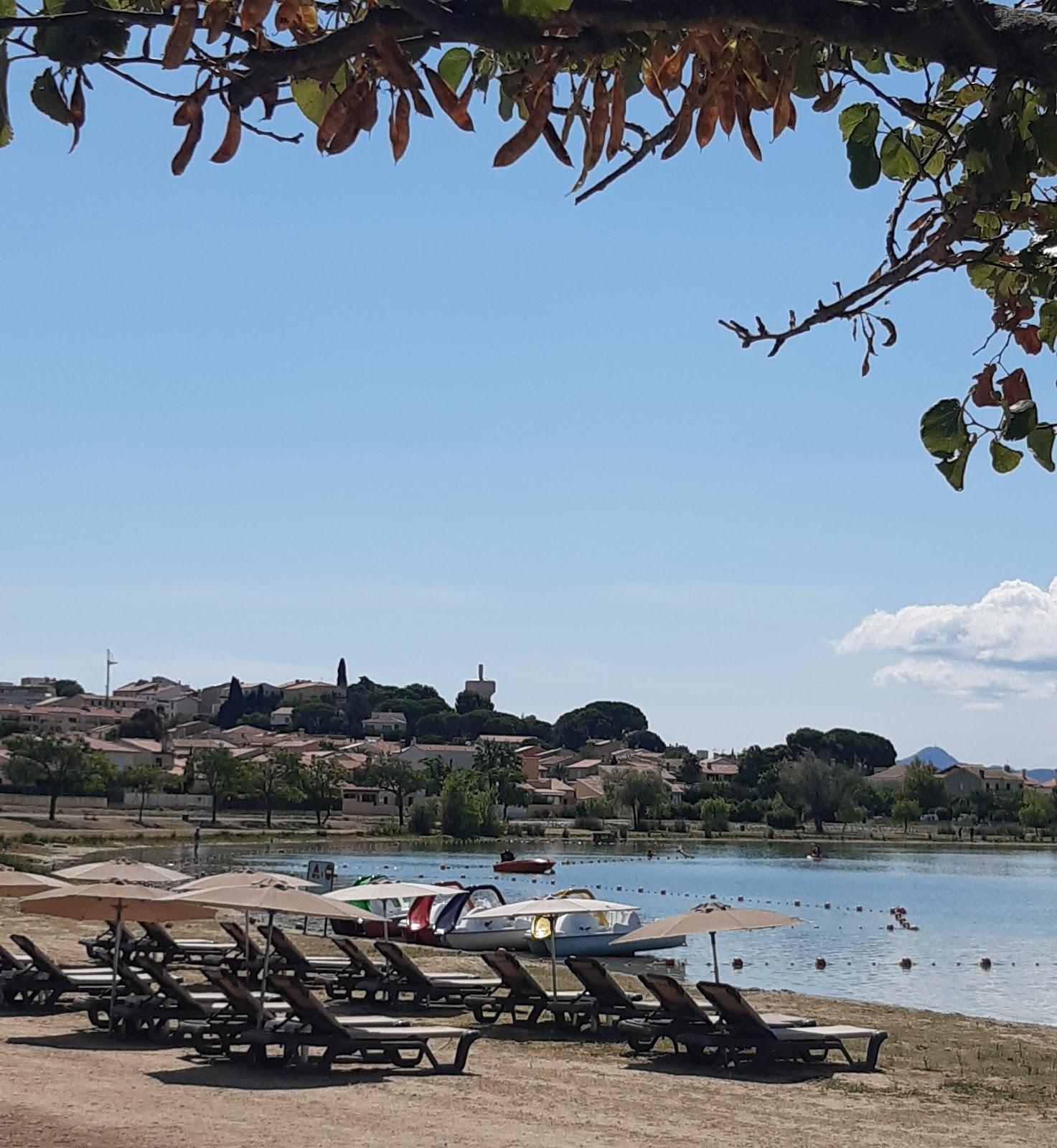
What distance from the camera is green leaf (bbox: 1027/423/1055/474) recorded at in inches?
110

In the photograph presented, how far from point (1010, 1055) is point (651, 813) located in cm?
9462

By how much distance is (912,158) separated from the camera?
10.4 ft

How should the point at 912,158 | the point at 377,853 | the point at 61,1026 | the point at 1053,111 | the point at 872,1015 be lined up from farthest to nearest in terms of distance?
the point at 377,853, the point at 872,1015, the point at 61,1026, the point at 912,158, the point at 1053,111

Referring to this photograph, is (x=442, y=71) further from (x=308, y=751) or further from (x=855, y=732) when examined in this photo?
(x=855, y=732)

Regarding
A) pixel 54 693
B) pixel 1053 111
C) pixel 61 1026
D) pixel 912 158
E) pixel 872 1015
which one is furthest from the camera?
pixel 54 693

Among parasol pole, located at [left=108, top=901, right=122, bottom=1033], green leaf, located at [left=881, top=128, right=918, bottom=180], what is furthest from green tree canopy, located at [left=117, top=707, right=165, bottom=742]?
green leaf, located at [left=881, top=128, right=918, bottom=180]

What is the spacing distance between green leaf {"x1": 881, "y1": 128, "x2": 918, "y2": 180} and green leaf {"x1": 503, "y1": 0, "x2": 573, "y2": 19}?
3.57 ft

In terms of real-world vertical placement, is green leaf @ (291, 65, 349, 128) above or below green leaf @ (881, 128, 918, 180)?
below

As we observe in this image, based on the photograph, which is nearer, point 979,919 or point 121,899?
point 121,899

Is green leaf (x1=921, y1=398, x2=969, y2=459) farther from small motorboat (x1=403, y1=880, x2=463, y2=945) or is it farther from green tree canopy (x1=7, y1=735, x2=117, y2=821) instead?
green tree canopy (x1=7, y1=735, x2=117, y2=821)

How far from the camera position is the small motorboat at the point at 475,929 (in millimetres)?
26141

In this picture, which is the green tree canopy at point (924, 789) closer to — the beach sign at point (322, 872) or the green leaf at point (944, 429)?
the beach sign at point (322, 872)

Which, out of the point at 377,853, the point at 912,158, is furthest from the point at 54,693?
the point at 912,158

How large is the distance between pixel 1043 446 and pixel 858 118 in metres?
0.82
